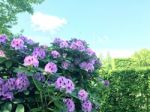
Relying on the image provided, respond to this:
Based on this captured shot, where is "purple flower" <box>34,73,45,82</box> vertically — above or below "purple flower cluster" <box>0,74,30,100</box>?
above

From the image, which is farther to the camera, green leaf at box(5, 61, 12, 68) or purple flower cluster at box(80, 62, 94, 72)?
purple flower cluster at box(80, 62, 94, 72)

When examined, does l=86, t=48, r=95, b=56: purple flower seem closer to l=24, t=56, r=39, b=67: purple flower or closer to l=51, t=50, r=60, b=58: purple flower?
l=51, t=50, r=60, b=58: purple flower

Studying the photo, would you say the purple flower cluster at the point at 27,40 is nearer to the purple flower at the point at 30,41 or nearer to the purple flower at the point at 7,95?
the purple flower at the point at 30,41

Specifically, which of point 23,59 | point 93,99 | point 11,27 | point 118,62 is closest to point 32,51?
point 23,59

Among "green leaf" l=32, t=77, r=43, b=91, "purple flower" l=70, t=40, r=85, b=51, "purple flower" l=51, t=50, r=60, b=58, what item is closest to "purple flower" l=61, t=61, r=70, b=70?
"purple flower" l=51, t=50, r=60, b=58

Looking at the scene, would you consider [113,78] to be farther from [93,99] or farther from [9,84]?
[9,84]

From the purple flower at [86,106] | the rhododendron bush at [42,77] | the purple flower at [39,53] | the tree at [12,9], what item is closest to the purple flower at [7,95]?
the rhododendron bush at [42,77]

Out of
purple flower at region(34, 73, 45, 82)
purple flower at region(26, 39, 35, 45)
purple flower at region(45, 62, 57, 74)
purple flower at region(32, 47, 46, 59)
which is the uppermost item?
purple flower at region(26, 39, 35, 45)

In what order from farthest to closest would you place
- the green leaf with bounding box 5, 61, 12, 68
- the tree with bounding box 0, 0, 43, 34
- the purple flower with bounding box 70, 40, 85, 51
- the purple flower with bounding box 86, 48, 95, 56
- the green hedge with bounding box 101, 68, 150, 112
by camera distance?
1. the tree with bounding box 0, 0, 43, 34
2. the green hedge with bounding box 101, 68, 150, 112
3. the purple flower with bounding box 86, 48, 95, 56
4. the purple flower with bounding box 70, 40, 85, 51
5. the green leaf with bounding box 5, 61, 12, 68

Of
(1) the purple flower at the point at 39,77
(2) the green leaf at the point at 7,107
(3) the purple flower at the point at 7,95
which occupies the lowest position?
(2) the green leaf at the point at 7,107

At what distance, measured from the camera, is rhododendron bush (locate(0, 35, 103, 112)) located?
4141 mm

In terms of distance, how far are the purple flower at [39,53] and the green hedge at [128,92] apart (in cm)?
663

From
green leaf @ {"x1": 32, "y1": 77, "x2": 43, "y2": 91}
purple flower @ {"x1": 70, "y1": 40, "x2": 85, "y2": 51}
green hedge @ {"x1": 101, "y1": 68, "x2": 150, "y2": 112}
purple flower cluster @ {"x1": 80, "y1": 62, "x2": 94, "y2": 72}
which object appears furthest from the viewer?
green hedge @ {"x1": 101, "y1": 68, "x2": 150, "y2": 112}

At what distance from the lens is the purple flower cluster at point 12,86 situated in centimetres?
415
